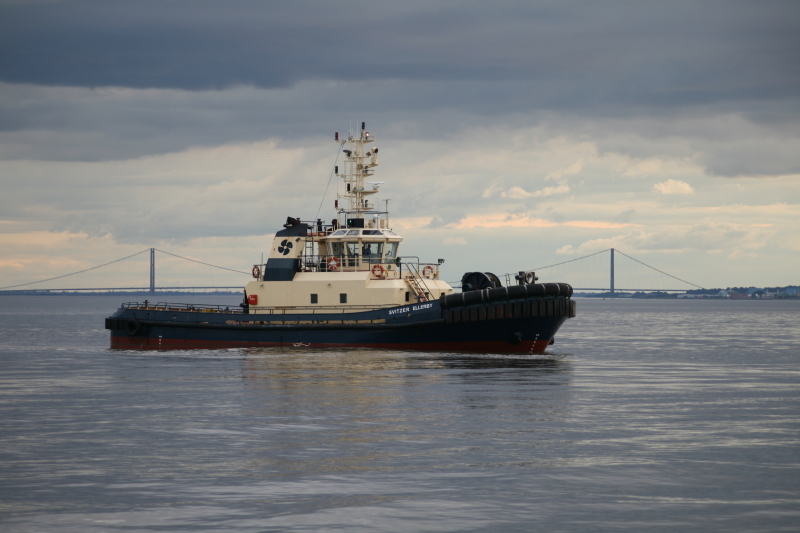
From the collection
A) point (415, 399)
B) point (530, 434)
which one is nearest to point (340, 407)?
point (415, 399)

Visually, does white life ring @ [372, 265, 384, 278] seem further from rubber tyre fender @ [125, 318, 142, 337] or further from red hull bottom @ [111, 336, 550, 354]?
rubber tyre fender @ [125, 318, 142, 337]

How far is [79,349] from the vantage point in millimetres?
49406

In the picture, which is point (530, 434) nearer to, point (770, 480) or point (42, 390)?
point (770, 480)

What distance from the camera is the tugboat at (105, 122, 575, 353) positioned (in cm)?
3856

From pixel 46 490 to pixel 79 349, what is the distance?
118 feet

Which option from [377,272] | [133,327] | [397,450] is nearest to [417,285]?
[377,272]

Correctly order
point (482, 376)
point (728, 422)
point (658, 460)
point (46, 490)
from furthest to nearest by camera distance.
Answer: point (482, 376) < point (728, 422) < point (658, 460) < point (46, 490)

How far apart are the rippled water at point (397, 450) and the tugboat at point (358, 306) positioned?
4624mm

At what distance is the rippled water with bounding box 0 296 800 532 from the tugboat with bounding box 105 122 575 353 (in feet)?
15.2

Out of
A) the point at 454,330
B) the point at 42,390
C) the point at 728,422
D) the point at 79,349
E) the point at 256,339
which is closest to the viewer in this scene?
the point at 728,422

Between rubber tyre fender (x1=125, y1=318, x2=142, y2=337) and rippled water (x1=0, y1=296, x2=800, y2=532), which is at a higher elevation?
rubber tyre fender (x1=125, y1=318, x2=142, y2=337)

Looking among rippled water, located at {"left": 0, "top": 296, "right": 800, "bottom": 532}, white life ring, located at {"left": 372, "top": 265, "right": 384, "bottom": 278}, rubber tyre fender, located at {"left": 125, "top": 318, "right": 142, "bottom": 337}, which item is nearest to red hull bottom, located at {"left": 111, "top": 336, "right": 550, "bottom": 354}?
white life ring, located at {"left": 372, "top": 265, "right": 384, "bottom": 278}

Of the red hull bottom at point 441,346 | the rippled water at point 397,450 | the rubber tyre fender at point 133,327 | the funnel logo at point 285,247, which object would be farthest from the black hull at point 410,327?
the rippled water at point 397,450

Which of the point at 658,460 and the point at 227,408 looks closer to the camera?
the point at 658,460
